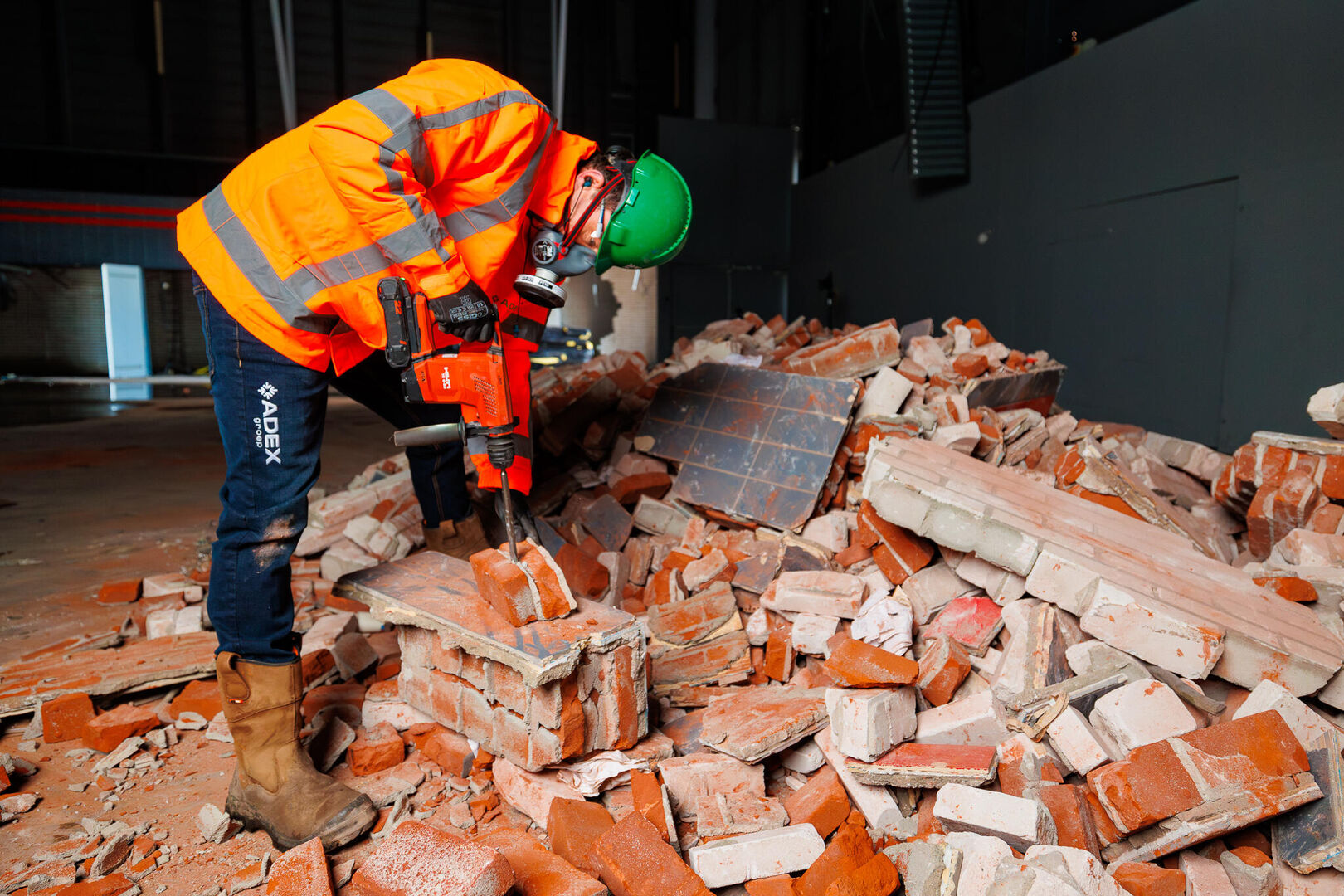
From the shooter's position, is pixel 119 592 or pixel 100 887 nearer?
pixel 100 887

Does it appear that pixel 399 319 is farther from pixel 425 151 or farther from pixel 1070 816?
pixel 1070 816

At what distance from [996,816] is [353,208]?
7.13 feet

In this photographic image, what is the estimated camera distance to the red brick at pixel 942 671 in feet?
7.48

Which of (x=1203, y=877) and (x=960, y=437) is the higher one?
(x=960, y=437)

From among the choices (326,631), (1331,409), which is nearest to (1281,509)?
(1331,409)

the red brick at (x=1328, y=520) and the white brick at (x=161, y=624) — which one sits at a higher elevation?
the red brick at (x=1328, y=520)

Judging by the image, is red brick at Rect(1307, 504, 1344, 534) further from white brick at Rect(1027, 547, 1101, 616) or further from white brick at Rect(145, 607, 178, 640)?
white brick at Rect(145, 607, 178, 640)

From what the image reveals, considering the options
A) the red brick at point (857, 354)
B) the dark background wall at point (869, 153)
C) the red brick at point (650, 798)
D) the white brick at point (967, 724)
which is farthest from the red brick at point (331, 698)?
the dark background wall at point (869, 153)

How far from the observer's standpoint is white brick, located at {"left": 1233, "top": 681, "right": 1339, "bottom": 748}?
6.06 ft

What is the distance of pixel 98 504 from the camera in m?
5.32

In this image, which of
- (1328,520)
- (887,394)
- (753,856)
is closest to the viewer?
(753,856)

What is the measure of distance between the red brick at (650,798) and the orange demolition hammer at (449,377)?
70 cm

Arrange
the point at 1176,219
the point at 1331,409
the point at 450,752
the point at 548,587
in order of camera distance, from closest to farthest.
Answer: the point at 548,587, the point at 450,752, the point at 1331,409, the point at 1176,219

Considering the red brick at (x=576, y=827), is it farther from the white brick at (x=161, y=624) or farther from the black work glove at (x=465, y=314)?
the white brick at (x=161, y=624)
